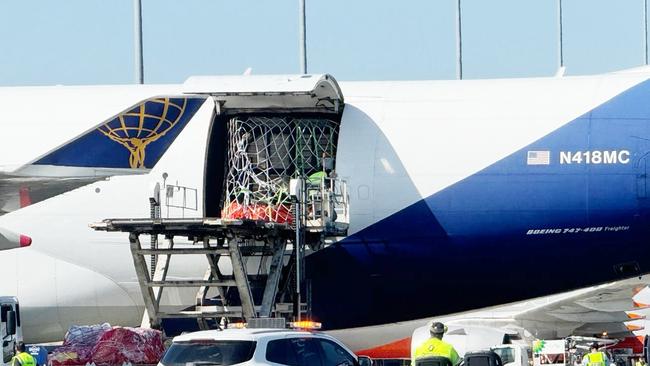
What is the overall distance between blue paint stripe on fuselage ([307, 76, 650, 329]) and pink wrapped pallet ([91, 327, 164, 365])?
5331 mm

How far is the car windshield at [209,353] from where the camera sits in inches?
731

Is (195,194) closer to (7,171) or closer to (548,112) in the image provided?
(548,112)

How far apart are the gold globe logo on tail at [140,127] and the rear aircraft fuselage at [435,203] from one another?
47 centimetres

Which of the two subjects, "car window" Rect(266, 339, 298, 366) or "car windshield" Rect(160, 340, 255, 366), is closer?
"car windshield" Rect(160, 340, 255, 366)

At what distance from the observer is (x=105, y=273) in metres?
32.1

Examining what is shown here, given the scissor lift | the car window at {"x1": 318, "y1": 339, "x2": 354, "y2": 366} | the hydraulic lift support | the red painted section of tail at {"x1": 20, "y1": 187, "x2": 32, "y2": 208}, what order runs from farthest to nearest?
the scissor lift → the hydraulic lift support → the red painted section of tail at {"x1": 20, "y1": 187, "x2": 32, "y2": 208} → the car window at {"x1": 318, "y1": 339, "x2": 354, "y2": 366}

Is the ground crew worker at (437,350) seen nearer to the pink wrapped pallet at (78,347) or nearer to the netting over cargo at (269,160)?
the pink wrapped pallet at (78,347)

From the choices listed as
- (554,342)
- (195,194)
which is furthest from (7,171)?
(554,342)

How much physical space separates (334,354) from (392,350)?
15.0 meters

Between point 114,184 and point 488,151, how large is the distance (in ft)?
25.5

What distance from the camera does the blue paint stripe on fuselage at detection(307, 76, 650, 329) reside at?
100 ft

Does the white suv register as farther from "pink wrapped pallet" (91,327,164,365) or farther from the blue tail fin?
the blue tail fin

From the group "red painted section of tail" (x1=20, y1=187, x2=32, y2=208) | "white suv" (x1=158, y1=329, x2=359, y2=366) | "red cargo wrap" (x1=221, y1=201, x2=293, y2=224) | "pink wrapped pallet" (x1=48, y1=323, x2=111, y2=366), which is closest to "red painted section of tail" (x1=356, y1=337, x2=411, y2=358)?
"red cargo wrap" (x1=221, y1=201, x2=293, y2=224)

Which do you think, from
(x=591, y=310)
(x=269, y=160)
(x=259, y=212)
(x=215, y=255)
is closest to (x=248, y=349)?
(x=215, y=255)
